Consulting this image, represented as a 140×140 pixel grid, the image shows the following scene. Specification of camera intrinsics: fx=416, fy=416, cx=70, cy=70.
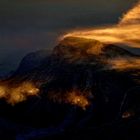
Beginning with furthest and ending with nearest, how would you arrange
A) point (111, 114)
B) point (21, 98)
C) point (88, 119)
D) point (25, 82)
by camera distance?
point (25, 82) < point (21, 98) < point (111, 114) < point (88, 119)

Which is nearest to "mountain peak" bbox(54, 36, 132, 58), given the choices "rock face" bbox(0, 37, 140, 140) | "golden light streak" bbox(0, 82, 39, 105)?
"rock face" bbox(0, 37, 140, 140)

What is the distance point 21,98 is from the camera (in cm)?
13225

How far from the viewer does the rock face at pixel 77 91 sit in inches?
4163

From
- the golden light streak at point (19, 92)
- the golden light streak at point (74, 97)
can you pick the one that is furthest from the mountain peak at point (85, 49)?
the golden light streak at point (19, 92)

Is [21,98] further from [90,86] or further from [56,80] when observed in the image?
[90,86]

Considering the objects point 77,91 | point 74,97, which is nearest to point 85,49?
point 77,91

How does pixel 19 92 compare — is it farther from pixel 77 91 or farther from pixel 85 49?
pixel 85 49

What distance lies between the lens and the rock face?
105750mm

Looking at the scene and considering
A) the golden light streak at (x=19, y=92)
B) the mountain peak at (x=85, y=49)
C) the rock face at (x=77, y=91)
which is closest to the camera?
the rock face at (x=77, y=91)

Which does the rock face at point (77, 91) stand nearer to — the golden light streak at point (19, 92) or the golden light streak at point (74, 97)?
the golden light streak at point (74, 97)

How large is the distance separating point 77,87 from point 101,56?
19104 mm

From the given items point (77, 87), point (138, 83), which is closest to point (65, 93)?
point (77, 87)

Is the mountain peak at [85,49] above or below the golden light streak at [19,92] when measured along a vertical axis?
above

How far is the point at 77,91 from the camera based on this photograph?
122688 mm
